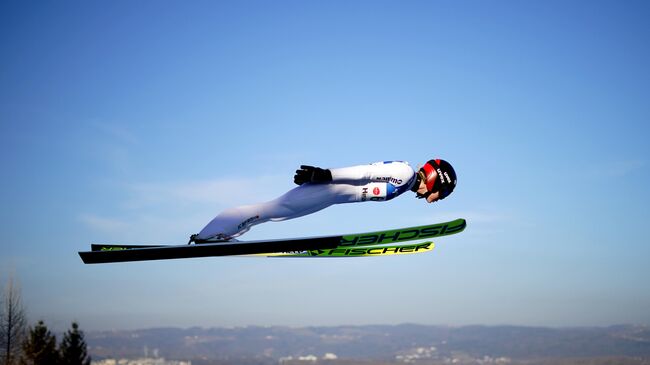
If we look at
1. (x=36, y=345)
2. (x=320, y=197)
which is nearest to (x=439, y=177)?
(x=320, y=197)

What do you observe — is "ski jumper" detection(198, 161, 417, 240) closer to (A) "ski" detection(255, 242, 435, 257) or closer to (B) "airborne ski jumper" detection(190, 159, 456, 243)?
(B) "airborne ski jumper" detection(190, 159, 456, 243)

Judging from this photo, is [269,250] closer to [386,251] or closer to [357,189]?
[357,189]

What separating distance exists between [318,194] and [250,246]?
128 cm

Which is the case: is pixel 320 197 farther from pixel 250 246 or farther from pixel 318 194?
pixel 250 246

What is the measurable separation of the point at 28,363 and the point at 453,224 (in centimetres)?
4331

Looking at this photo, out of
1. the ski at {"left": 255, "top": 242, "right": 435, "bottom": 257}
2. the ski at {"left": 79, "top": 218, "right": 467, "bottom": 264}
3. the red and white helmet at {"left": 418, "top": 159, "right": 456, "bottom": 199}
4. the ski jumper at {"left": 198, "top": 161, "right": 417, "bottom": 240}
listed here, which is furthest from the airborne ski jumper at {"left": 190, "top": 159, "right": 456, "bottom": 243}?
the ski at {"left": 255, "top": 242, "right": 435, "bottom": 257}

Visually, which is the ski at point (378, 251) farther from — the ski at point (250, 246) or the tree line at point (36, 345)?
the tree line at point (36, 345)

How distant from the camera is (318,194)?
937 cm

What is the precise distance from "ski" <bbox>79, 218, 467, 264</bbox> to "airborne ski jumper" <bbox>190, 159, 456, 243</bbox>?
293mm

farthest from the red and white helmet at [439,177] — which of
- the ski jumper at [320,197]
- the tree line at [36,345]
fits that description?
the tree line at [36,345]

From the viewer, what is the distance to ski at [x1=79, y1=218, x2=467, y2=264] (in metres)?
8.95

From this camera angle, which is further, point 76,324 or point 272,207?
point 76,324

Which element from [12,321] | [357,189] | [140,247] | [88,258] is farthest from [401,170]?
[12,321]

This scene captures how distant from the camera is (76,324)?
5250 cm
